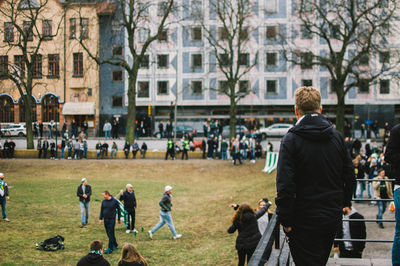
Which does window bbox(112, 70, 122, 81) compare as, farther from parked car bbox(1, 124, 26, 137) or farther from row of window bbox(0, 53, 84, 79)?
parked car bbox(1, 124, 26, 137)

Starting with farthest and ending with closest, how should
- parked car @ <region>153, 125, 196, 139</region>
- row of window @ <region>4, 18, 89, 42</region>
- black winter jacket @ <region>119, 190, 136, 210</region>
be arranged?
parked car @ <region>153, 125, 196, 139</region>, row of window @ <region>4, 18, 89, 42</region>, black winter jacket @ <region>119, 190, 136, 210</region>

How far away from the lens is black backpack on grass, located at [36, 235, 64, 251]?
13891 millimetres

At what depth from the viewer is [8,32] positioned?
29.9 m

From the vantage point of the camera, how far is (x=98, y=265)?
27.5 feet

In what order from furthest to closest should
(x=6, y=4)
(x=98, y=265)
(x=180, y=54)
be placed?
1. (x=180, y=54)
2. (x=6, y=4)
3. (x=98, y=265)

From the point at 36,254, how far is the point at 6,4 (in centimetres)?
2125

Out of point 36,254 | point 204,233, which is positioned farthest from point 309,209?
point 204,233

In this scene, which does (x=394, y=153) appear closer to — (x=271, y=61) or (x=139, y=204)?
(x=139, y=204)

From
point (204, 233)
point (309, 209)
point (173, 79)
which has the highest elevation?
point (173, 79)

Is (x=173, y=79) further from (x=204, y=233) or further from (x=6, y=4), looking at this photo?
(x=204, y=233)

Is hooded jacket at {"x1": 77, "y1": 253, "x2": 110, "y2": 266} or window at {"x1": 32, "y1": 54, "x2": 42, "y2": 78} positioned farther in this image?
window at {"x1": 32, "y1": 54, "x2": 42, "y2": 78}

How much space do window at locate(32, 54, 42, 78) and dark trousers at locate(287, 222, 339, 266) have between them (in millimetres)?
32097

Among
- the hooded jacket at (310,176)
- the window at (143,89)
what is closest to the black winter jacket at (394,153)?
the hooded jacket at (310,176)

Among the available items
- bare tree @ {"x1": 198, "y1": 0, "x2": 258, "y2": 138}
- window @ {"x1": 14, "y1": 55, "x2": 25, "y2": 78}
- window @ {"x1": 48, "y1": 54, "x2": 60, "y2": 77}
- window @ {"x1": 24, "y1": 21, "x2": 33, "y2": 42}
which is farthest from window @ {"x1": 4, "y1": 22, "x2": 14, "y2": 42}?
bare tree @ {"x1": 198, "y1": 0, "x2": 258, "y2": 138}
